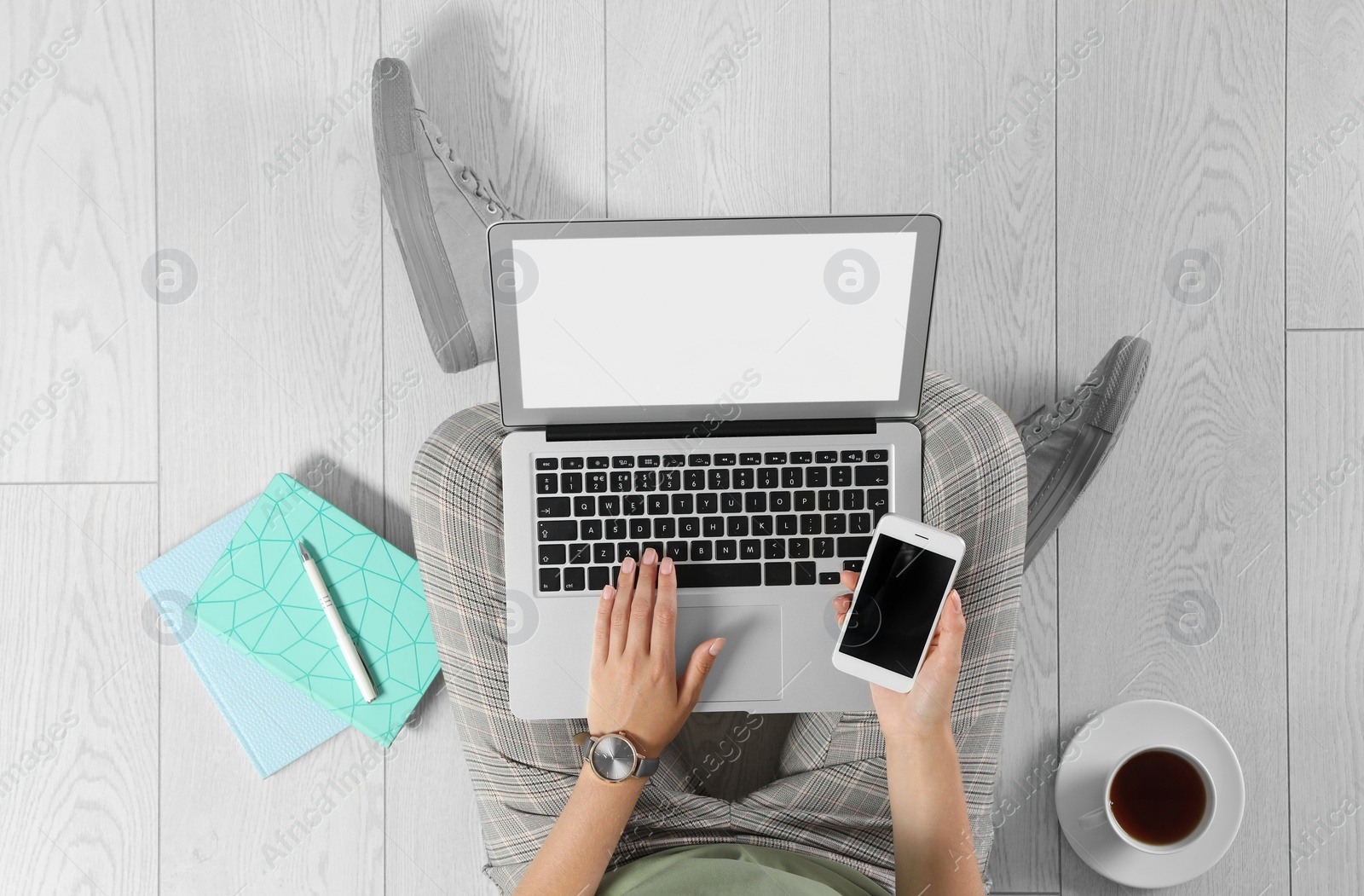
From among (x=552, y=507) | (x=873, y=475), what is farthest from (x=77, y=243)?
(x=873, y=475)

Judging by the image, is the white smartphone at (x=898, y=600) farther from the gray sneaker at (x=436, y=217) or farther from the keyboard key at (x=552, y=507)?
the gray sneaker at (x=436, y=217)

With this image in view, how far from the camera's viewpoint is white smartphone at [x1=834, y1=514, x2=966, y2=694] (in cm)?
66

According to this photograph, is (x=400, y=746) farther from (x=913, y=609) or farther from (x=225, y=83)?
(x=225, y=83)

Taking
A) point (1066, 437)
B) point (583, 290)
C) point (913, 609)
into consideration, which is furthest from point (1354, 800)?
point (583, 290)

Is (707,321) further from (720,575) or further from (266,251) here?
(266,251)

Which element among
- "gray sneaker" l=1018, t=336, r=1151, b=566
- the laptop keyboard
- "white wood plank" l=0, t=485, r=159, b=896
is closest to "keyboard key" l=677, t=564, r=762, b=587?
the laptop keyboard

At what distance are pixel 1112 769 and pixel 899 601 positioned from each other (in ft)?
1.15

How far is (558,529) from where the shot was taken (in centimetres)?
70

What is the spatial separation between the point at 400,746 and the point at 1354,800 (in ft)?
3.51

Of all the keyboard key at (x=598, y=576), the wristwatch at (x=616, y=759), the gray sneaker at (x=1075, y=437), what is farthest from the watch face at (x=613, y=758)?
the gray sneaker at (x=1075, y=437)

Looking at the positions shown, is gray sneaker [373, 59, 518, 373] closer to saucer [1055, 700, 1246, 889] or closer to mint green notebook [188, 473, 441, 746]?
mint green notebook [188, 473, 441, 746]

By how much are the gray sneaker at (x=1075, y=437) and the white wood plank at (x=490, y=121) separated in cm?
56

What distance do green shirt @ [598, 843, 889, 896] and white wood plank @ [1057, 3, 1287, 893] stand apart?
36 cm

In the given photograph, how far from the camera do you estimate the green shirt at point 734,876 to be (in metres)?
0.62
